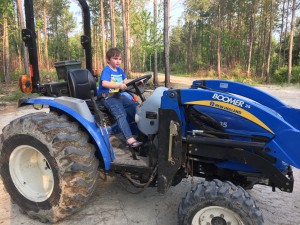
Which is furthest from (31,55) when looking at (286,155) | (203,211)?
(286,155)

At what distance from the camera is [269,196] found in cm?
371

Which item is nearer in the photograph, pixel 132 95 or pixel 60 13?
pixel 132 95

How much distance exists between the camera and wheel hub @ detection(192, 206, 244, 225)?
101 inches

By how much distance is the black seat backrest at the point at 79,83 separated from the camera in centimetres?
362

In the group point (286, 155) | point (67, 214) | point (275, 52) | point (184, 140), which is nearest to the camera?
point (286, 155)

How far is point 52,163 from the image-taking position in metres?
2.96

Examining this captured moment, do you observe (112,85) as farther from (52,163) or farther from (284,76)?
(284,76)

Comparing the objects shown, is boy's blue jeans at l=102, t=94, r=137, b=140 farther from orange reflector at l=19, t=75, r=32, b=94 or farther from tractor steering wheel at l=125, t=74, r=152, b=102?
orange reflector at l=19, t=75, r=32, b=94

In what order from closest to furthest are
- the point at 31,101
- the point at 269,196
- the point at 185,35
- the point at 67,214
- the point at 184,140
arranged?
the point at 184,140 → the point at 67,214 → the point at 31,101 → the point at 269,196 → the point at 185,35

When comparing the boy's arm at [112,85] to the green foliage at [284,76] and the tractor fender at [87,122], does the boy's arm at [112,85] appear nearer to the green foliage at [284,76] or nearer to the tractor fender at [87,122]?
the tractor fender at [87,122]

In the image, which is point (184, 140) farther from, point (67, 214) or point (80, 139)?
point (67, 214)

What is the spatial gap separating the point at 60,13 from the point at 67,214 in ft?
126

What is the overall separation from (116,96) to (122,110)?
0.21m

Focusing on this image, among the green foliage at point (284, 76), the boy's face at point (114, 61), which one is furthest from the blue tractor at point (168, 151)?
the green foliage at point (284, 76)
